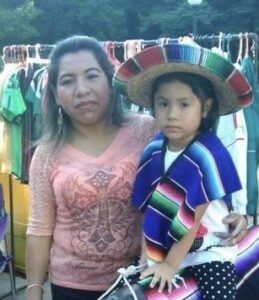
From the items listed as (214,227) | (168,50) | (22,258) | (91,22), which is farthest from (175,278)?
(91,22)

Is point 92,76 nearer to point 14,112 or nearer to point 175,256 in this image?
point 175,256

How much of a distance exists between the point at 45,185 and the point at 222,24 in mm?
27579

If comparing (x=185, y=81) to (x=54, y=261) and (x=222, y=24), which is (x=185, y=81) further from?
(x=222, y=24)

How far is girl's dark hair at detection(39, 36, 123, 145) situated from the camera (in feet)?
5.95

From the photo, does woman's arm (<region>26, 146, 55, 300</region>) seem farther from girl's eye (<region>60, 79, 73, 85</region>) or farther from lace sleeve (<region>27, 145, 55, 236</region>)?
girl's eye (<region>60, 79, 73, 85</region>)

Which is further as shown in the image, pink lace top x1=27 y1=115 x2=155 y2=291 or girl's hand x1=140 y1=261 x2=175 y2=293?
pink lace top x1=27 y1=115 x2=155 y2=291

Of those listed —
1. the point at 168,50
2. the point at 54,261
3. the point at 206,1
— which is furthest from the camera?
the point at 206,1

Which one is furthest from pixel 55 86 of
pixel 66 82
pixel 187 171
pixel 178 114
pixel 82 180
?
pixel 187 171

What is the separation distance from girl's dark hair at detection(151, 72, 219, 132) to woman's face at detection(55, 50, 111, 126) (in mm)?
→ 171

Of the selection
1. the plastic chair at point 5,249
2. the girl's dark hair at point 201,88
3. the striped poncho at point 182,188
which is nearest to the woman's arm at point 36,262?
the striped poncho at point 182,188

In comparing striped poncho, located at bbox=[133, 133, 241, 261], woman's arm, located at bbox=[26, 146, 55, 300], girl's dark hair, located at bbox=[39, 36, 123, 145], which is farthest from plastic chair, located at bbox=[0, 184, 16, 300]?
striped poncho, located at bbox=[133, 133, 241, 261]

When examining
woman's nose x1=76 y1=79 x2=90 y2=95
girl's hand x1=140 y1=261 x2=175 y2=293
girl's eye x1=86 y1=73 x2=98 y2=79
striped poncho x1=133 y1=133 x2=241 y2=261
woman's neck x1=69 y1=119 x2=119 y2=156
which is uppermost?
girl's eye x1=86 y1=73 x2=98 y2=79

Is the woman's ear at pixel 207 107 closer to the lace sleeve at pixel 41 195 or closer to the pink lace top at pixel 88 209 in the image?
the pink lace top at pixel 88 209

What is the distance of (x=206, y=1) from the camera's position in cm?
2809
